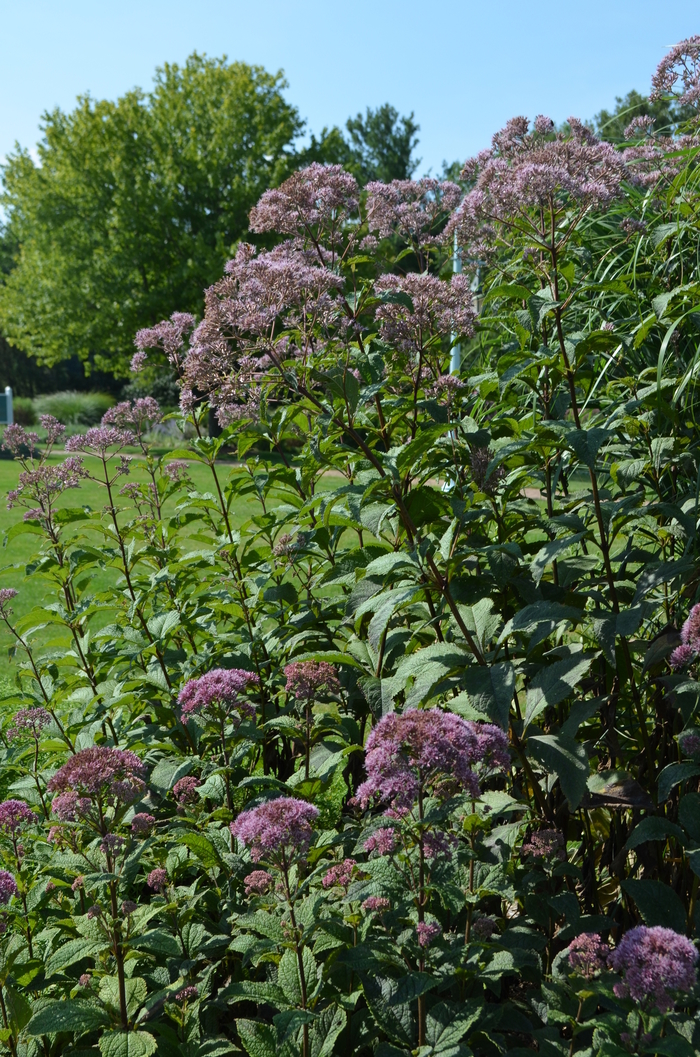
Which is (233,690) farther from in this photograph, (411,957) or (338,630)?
(338,630)

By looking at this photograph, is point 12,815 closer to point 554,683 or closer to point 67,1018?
point 67,1018

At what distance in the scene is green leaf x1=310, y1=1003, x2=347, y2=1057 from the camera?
66.2 inches

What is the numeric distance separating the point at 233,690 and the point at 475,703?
61cm

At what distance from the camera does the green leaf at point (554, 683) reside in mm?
1832

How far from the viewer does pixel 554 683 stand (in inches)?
73.7

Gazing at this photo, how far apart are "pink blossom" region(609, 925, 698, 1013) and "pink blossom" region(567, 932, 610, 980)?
0.15 metres

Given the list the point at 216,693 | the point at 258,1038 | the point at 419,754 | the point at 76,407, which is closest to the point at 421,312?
the point at 216,693

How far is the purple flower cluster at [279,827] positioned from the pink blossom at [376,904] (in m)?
0.16

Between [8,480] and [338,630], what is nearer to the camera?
[338,630]

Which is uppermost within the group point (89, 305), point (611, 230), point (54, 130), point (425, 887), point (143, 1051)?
point (54, 130)

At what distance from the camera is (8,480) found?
1500 cm

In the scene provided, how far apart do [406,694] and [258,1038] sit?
2.91 feet

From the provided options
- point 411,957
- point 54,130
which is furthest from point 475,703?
point 54,130

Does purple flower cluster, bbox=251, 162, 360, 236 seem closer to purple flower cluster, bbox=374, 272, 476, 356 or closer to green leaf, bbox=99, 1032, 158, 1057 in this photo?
purple flower cluster, bbox=374, 272, 476, 356
